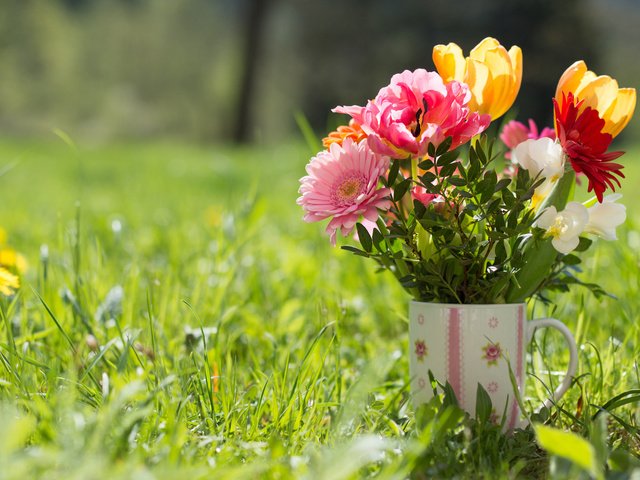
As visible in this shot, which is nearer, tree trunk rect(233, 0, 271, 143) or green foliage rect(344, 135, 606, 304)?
green foliage rect(344, 135, 606, 304)

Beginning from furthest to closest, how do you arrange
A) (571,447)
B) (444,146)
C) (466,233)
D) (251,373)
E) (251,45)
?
(251,45)
(251,373)
(466,233)
(444,146)
(571,447)

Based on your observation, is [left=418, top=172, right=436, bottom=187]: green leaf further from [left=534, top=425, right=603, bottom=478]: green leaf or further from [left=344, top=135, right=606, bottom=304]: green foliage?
[left=534, top=425, right=603, bottom=478]: green leaf

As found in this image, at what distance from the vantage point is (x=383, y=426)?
3.65 ft

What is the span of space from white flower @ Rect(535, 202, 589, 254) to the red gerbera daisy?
0.10 ft

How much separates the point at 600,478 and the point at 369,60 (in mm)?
12221

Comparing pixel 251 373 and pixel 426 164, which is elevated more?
pixel 426 164

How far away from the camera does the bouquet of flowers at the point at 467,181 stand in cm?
100

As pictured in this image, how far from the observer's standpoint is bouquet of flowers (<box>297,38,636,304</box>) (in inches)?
39.5

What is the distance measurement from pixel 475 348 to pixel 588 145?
1.03 feet

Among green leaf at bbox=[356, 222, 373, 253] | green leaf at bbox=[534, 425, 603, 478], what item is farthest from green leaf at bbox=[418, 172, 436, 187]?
green leaf at bbox=[534, 425, 603, 478]

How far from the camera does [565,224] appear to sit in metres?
1.01

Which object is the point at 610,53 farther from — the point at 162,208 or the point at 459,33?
the point at 162,208

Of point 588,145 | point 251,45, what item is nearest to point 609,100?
point 588,145

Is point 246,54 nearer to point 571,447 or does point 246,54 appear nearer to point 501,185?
point 501,185
